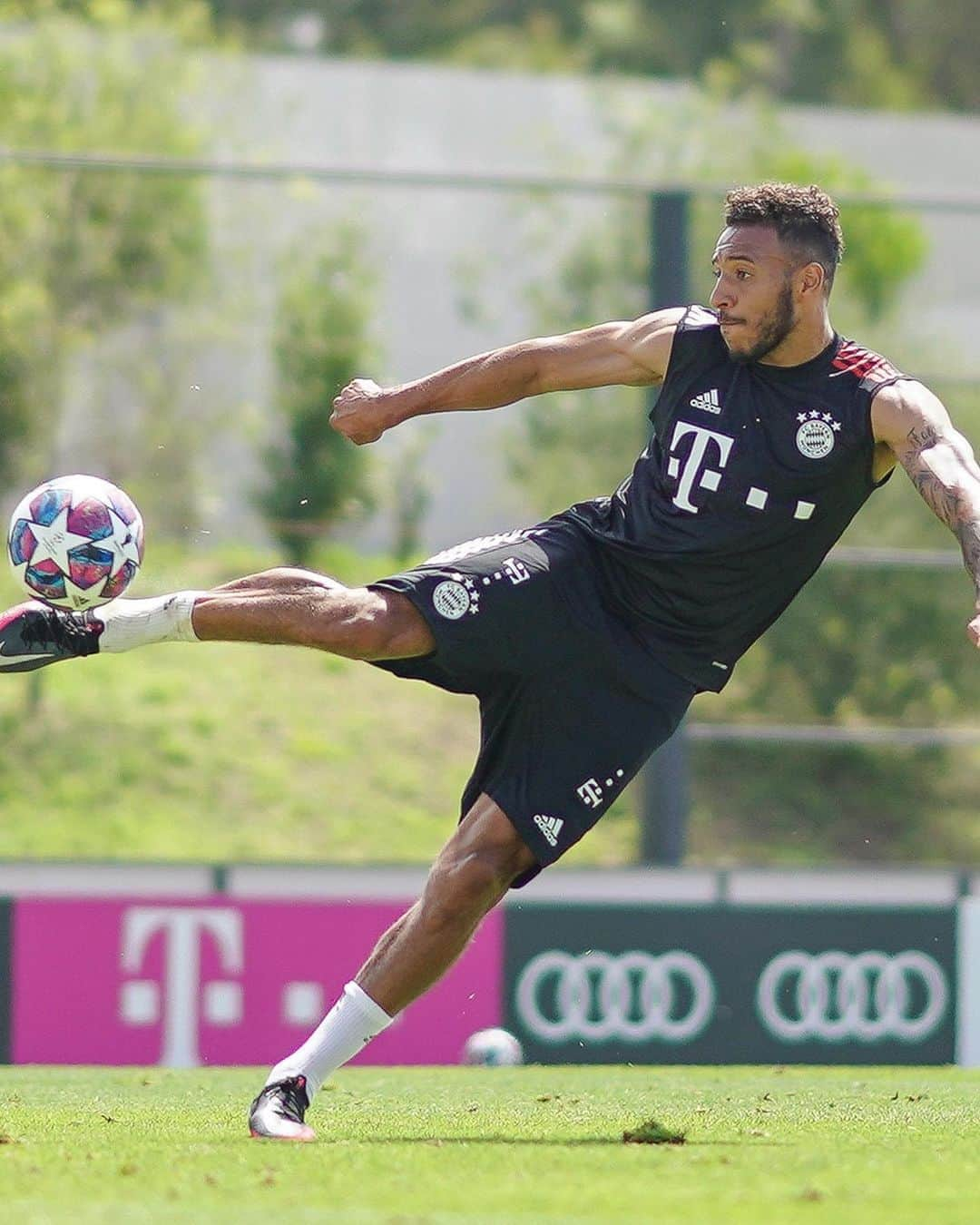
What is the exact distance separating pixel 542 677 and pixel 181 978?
437 centimetres

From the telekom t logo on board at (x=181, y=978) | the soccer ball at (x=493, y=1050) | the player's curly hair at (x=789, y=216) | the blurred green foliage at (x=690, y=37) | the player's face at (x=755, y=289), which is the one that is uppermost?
the blurred green foliage at (x=690, y=37)

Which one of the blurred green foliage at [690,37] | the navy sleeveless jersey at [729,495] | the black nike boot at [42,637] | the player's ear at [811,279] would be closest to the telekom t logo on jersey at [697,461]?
the navy sleeveless jersey at [729,495]

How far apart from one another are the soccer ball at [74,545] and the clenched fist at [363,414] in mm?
676

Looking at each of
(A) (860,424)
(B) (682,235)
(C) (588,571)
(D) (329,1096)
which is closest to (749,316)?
(A) (860,424)

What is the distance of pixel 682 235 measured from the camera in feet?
39.4

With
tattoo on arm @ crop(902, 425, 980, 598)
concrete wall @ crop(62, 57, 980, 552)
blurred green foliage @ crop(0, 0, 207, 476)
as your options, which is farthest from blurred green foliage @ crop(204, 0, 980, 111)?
tattoo on arm @ crop(902, 425, 980, 598)

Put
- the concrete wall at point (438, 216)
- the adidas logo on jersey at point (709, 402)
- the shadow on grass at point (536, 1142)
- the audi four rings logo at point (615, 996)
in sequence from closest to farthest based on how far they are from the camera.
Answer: the shadow on grass at point (536, 1142) < the adidas logo on jersey at point (709, 402) < the audi four rings logo at point (615, 996) < the concrete wall at point (438, 216)

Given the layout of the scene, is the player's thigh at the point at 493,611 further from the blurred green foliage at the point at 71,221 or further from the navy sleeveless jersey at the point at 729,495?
the blurred green foliage at the point at 71,221

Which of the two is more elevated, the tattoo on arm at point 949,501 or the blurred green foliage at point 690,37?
the blurred green foliage at point 690,37

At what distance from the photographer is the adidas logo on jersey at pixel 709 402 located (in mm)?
6340

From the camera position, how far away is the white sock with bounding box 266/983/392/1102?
19.3ft

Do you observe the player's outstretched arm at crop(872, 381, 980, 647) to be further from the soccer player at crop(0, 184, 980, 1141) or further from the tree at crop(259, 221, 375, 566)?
the tree at crop(259, 221, 375, 566)

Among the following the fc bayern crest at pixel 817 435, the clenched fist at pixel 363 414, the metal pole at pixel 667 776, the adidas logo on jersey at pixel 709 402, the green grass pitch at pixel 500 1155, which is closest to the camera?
the green grass pitch at pixel 500 1155

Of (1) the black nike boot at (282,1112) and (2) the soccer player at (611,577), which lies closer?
(1) the black nike boot at (282,1112)
